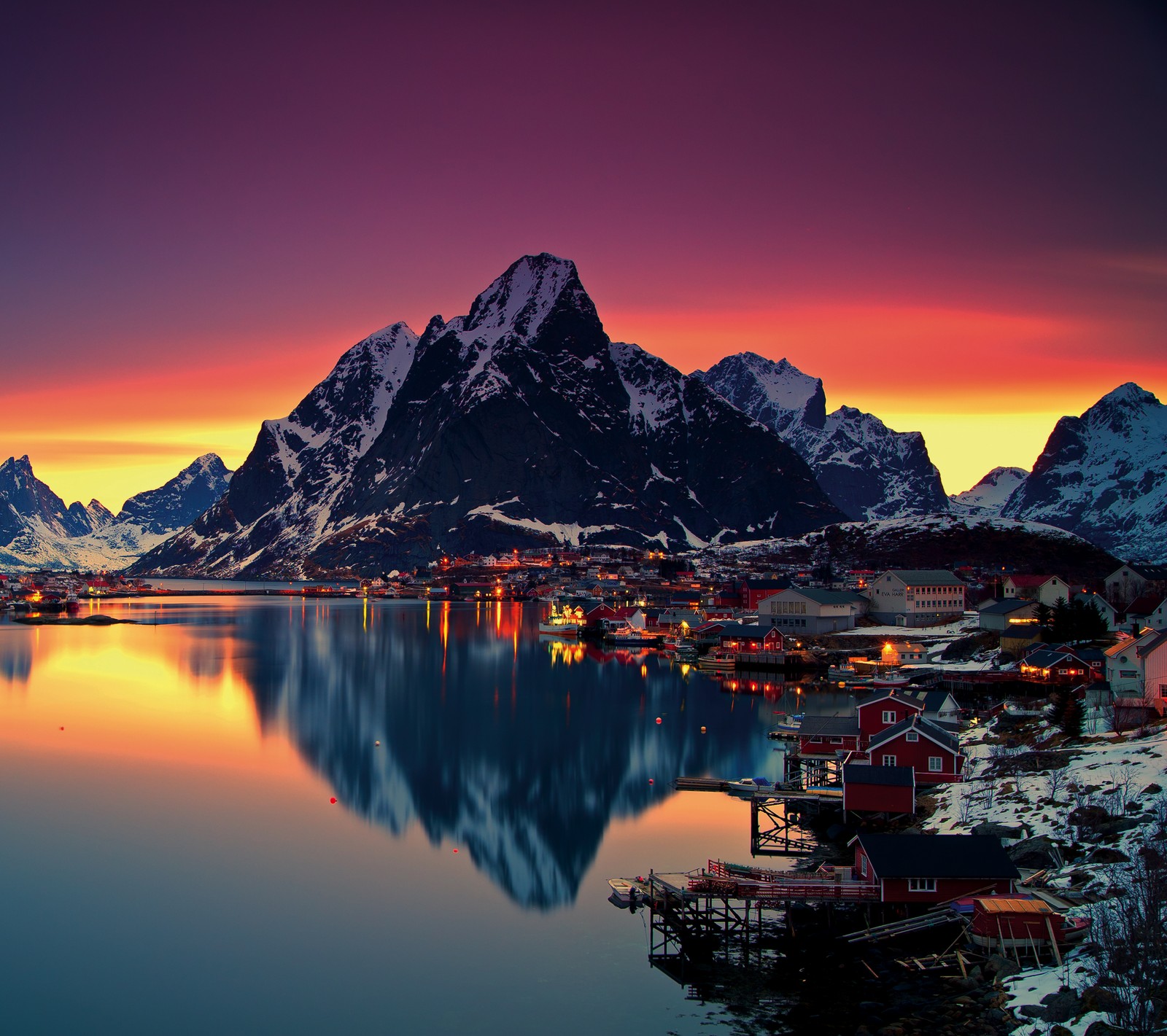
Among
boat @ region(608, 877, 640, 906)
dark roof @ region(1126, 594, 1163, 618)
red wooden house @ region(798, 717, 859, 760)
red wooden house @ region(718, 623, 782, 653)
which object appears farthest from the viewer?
red wooden house @ region(718, 623, 782, 653)

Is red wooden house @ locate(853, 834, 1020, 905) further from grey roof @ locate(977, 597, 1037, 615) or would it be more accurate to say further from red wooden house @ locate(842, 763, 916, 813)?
grey roof @ locate(977, 597, 1037, 615)

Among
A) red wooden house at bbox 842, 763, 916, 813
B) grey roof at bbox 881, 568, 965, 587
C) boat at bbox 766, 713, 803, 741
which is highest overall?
grey roof at bbox 881, 568, 965, 587

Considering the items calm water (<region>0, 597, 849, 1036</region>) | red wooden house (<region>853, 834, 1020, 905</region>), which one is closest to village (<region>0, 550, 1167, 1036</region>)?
red wooden house (<region>853, 834, 1020, 905</region>)

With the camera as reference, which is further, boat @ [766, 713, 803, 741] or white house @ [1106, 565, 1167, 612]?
white house @ [1106, 565, 1167, 612]

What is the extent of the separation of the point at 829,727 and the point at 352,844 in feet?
59.8

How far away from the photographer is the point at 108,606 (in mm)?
178875

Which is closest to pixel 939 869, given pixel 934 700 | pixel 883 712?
pixel 883 712

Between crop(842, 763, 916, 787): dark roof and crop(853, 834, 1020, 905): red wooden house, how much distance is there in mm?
8061

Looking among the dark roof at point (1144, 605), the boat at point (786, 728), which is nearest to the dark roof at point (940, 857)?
the boat at point (786, 728)

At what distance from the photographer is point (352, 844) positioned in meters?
34.6

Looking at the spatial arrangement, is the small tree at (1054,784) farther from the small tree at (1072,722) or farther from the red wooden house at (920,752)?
the small tree at (1072,722)

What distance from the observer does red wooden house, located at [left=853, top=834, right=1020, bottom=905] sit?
23734 mm

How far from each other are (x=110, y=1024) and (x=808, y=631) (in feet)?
229

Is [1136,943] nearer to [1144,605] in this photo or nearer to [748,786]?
[748,786]
